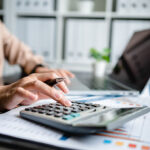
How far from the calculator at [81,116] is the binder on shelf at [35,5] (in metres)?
1.75

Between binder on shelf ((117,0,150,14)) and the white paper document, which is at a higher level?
binder on shelf ((117,0,150,14))

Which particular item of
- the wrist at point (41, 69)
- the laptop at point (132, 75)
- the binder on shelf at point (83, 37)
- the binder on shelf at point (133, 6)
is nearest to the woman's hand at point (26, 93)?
the laptop at point (132, 75)

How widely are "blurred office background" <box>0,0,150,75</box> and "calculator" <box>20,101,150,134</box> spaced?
155 cm

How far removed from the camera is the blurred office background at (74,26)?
188 centimetres

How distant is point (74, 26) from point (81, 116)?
1694 millimetres

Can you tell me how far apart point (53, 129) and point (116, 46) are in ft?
5.42

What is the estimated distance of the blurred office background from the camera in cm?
188

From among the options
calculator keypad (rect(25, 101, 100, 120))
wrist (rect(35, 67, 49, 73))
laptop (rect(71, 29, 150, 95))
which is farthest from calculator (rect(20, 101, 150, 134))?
wrist (rect(35, 67, 49, 73))

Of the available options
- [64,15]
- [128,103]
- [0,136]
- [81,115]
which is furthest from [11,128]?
[64,15]

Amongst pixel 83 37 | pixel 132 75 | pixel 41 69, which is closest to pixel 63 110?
pixel 132 75

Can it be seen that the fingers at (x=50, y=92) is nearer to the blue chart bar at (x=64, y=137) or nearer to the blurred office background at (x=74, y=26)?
the blue chart bar at (x=64, y=137)

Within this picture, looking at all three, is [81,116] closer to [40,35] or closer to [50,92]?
[50,92]

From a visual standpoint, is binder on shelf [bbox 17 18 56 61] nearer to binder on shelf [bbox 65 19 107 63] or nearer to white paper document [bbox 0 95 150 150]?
binder on shelf [bbox 65 19 107 63]

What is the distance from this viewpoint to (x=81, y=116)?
357 mm
